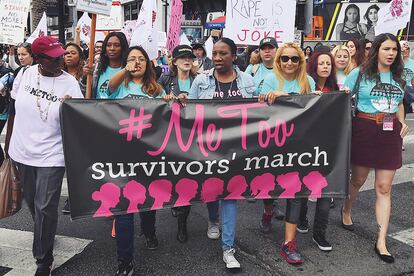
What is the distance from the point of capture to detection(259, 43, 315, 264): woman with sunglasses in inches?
147

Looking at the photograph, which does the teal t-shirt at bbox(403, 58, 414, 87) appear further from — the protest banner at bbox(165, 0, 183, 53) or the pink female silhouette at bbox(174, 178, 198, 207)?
the protest banner at bbox(165, 0, 183, 53)

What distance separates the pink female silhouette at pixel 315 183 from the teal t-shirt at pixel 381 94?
0.70 metres

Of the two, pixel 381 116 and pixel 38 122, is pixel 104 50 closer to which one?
pixel 38 122

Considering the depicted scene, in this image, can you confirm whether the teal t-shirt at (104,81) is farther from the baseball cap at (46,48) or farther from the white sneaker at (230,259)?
the white sneaker at (230,259)

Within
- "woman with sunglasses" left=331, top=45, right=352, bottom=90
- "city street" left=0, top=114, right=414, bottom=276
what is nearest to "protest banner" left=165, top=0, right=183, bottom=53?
"woman with sunglasses" left=331, top=45, right=352, bottom=90

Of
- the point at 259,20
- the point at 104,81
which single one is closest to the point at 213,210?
the point at 104,81

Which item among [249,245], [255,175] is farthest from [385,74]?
[249,245]

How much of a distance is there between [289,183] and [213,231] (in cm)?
92

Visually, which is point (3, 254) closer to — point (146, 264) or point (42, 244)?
point (42, 244)

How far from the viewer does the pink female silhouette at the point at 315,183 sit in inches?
147

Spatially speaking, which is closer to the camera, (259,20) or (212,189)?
(212,189)

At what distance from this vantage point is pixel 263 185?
12.1ft

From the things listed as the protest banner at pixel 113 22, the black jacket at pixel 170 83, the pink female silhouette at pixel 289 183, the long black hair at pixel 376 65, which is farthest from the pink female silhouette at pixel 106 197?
the protest banner at pixel 113 22

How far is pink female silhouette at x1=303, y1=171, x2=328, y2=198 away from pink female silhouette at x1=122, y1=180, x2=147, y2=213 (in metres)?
1.27
